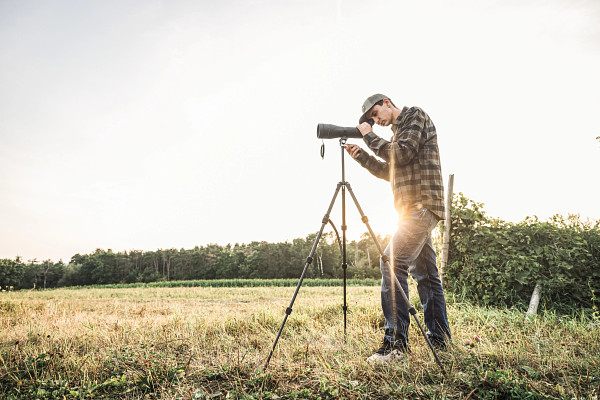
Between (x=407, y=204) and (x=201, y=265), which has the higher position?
(x=407, y=204)

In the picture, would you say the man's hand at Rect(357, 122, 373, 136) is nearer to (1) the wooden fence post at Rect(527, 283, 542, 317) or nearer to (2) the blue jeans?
(2) the blue jeans

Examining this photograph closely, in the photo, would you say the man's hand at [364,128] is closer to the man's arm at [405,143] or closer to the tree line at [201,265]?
the man's arm at [405,143]

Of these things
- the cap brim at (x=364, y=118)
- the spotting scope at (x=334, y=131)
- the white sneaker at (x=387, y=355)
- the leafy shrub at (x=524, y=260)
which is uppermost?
the cap brim at (x=364, y=118)

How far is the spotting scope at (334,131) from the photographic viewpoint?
315 centimetres

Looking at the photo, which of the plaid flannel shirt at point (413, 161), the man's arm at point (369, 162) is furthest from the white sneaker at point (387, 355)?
the man's arm at point (369, 162)

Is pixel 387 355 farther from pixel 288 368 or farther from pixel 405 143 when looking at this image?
pixel 405 143

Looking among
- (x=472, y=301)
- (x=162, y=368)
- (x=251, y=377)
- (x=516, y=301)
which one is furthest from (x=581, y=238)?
(x=162, y=368)

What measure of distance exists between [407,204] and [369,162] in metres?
0.62

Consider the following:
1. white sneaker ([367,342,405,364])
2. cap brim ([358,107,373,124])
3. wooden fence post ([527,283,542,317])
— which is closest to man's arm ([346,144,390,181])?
cap brim ([358,107,373,124])

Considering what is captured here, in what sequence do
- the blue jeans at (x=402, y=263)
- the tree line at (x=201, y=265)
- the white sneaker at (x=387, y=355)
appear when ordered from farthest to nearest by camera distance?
the tree line at (x=201, y=265) → the blue jeans at (x=402, y=263) → the white sneaker at (x=387, y=355)

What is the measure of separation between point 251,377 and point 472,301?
4.75 meters

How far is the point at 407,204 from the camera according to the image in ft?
9.57

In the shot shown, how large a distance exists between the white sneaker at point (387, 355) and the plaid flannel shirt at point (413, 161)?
1.31 m

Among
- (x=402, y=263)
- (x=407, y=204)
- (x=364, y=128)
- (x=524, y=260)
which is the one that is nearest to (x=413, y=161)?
(x=407, y=204)
